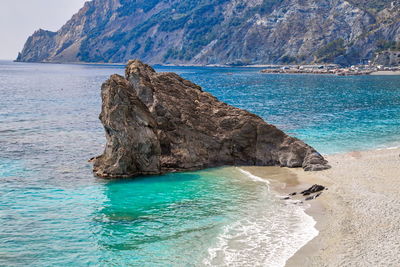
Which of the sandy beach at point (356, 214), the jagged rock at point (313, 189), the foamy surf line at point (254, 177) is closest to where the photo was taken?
the sandy beach at point (356, 214)

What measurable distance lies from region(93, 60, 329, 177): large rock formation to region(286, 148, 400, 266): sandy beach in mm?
2952

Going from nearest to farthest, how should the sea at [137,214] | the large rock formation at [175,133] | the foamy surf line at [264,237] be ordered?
the foamy surf line at [264,237], the sea at [137,214], the large rock formation at [175,133]

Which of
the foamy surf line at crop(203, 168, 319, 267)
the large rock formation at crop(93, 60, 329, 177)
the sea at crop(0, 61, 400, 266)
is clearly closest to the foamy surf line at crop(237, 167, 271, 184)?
the sea at crop(0, 61, 400, 266)

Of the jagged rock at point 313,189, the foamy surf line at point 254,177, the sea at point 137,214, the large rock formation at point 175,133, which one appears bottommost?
the sea at point 137,214

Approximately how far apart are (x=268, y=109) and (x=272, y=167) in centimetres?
3992

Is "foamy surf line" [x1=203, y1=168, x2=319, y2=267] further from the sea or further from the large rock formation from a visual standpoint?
the large rock formation

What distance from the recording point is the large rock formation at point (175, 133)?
3222cm

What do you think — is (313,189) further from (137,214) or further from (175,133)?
(175,133)

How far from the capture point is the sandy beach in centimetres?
1792

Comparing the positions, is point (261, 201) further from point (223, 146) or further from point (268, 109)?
point (268, 109)

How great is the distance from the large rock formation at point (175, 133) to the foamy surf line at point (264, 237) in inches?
367

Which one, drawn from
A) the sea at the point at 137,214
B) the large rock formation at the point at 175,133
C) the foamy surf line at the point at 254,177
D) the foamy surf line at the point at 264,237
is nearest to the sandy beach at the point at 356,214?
the foamy surf line at the point at 264,237

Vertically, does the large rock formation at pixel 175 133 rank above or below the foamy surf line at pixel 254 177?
above

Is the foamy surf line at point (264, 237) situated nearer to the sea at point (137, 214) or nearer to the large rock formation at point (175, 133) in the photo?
the sea at point (137, 214)
